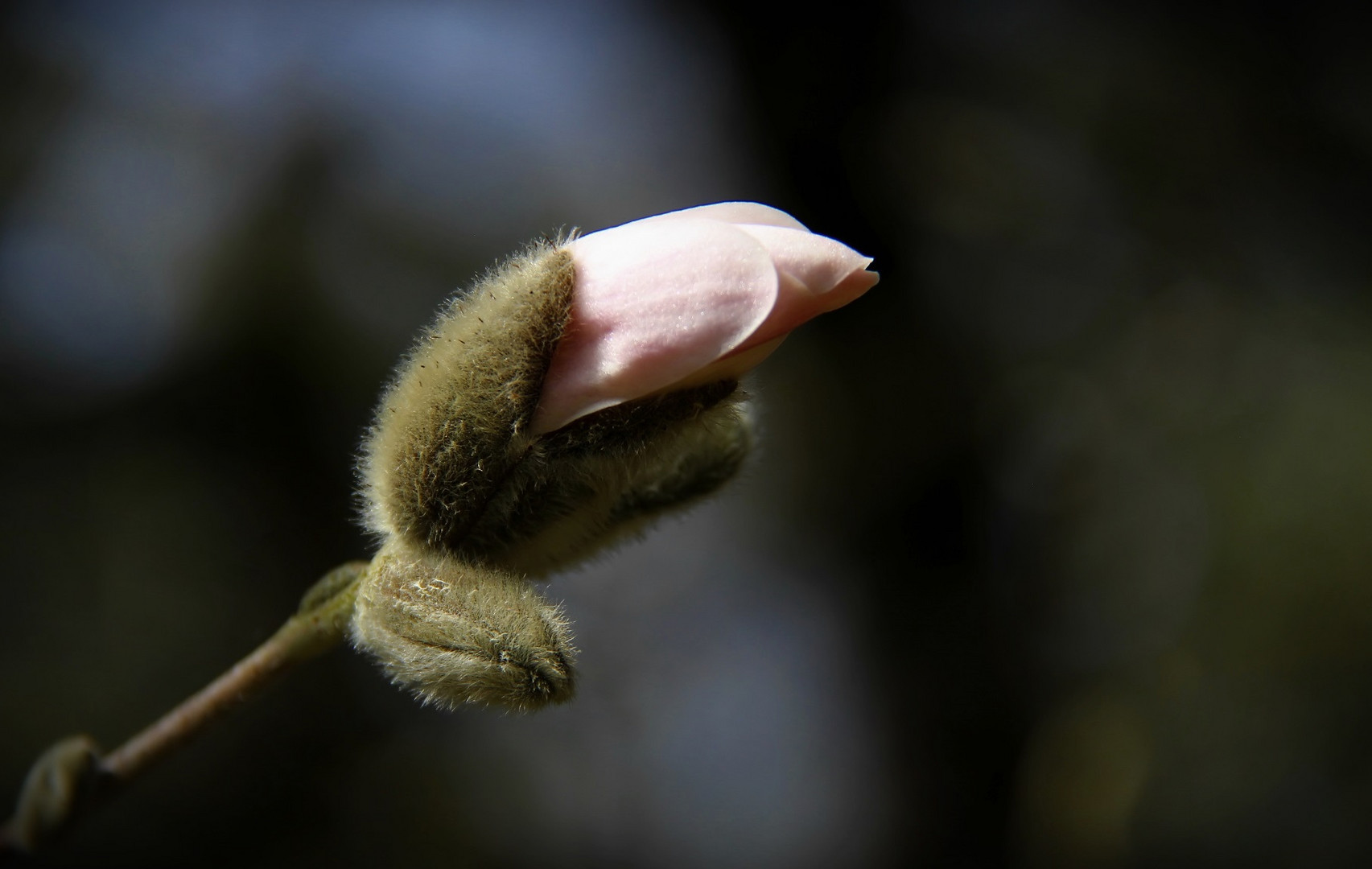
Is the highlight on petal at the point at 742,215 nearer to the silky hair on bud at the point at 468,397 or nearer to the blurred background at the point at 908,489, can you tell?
the silky hair on bud at the point at 468,397

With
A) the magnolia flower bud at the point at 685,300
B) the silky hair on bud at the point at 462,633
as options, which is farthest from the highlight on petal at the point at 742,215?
the silky hair on bud at the point at 462,633

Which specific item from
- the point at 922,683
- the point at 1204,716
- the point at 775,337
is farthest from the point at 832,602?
the point at 775,337

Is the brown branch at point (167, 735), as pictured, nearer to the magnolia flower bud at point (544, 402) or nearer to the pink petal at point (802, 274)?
the magnolia flower bud at point (544, 402)

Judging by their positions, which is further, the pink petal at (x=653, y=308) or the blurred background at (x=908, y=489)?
the blurred background at (x=908, y=489)

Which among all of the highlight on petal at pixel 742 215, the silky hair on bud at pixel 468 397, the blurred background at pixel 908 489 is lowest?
the blurred background at pixel 908 489

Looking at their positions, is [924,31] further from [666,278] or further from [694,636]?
[666,278]

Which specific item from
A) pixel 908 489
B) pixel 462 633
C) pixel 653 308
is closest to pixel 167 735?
pixel 462 633

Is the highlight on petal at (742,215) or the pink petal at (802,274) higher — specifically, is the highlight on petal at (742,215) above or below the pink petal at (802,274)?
above

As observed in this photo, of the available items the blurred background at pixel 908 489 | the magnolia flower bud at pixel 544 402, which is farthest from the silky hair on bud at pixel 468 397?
the blurred background at pixel 908 489
